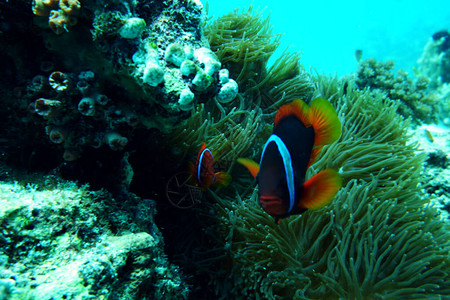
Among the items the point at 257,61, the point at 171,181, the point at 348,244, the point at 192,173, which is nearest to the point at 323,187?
the point at 348,244

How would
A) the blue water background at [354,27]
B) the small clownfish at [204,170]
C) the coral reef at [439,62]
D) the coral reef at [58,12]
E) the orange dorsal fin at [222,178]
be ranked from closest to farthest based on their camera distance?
the coral reef at [58,12] < the small clownfish at [204,170] < the orange dorsal fin at [222,178] < the coral reef at [439,62] < the blue water background at [354,27]

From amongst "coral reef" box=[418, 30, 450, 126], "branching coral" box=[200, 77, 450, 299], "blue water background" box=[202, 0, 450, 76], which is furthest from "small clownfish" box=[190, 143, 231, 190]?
"blue water background" box=[202, 0, 450, 76]

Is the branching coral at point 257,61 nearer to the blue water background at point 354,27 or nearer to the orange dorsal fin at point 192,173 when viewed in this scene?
the orange dorsal fin at point 192,173

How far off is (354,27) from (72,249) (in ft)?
184

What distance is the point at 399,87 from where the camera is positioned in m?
5.52

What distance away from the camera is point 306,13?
60.5 meters

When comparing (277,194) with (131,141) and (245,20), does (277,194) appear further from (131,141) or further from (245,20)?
(245,20)

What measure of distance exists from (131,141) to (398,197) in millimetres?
2308

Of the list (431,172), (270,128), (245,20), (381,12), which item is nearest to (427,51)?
(431,172)

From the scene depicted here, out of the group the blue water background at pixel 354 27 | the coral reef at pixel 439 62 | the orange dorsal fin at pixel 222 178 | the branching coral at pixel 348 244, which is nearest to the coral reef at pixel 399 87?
the branching coral at pixel 348 244

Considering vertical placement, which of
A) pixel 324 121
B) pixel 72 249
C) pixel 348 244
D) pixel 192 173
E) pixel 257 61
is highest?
pixel 257 61

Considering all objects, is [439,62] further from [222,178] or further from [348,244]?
[222,178]

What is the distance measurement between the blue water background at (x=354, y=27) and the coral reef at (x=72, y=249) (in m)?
19.0

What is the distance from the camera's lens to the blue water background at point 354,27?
2858 centimetres
